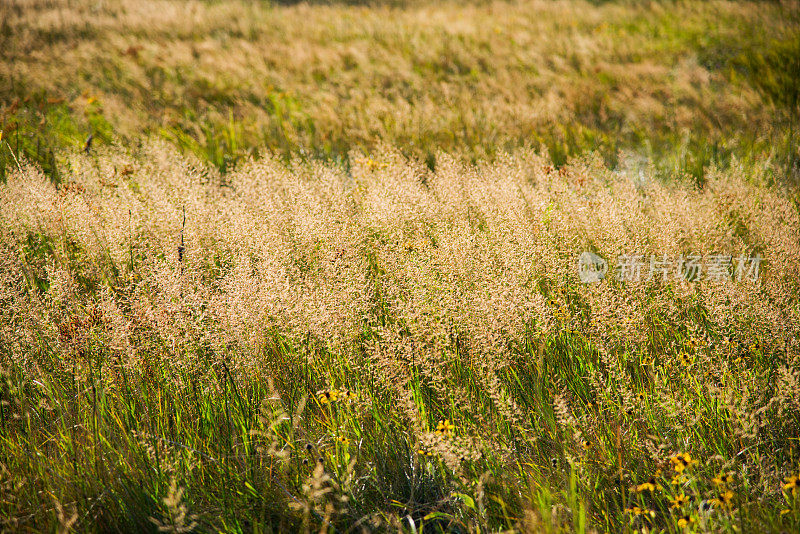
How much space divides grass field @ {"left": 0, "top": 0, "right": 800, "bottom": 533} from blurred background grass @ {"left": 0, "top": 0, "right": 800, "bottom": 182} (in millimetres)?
89

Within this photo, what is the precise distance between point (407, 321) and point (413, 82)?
20.2ft

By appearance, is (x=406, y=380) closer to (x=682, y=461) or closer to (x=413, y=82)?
(x=682, y=461)

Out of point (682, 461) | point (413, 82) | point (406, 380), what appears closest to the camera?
point (682, 461)

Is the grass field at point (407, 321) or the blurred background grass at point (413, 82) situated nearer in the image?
the grass field at point (407, 321)

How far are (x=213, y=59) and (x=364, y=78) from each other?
267cm

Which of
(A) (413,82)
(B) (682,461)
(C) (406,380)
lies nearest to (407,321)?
(C) (406,380)

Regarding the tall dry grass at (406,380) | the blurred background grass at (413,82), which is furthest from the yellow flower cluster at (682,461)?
the blurred background grass at (413,82)

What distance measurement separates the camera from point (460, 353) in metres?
2.02

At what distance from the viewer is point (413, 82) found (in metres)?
7.29

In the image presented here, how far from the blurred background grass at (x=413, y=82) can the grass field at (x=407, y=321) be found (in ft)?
0.29

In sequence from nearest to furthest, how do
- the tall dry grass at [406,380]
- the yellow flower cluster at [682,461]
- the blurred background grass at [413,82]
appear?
the yellow flower cluster at [682,461] < the tall dry grass at [406,380] < the blurred background grass at [413,82]

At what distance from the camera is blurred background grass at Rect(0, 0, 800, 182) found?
5.00 metres

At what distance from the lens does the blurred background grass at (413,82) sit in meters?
5.00

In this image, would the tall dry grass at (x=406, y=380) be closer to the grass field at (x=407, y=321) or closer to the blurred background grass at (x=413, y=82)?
the grass field at (x=407, y=321)
